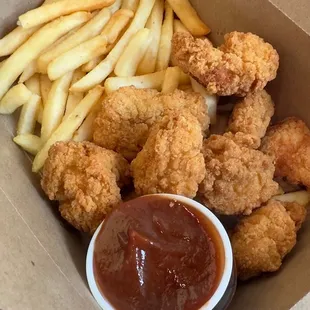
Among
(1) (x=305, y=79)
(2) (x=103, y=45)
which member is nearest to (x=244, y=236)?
(1) (x=305, y=79)

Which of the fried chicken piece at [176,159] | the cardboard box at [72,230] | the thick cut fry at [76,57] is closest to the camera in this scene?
the cardboard box at [72,230]

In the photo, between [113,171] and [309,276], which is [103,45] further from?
[309,276]

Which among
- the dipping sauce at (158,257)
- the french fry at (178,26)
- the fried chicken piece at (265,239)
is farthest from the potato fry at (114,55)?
the fried chicken piece at (265,239)

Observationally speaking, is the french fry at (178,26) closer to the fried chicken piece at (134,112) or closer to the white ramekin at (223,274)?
the fried chicken piece at (134,112)

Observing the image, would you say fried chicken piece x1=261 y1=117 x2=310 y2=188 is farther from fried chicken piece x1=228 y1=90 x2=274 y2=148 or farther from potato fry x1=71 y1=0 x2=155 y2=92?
potato fry x1=71 y1=0 x2=155 y2=92

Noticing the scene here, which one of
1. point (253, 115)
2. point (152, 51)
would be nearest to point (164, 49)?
point (152, 51)

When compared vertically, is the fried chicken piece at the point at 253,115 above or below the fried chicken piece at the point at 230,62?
below

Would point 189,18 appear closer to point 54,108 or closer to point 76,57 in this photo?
point 76,57
